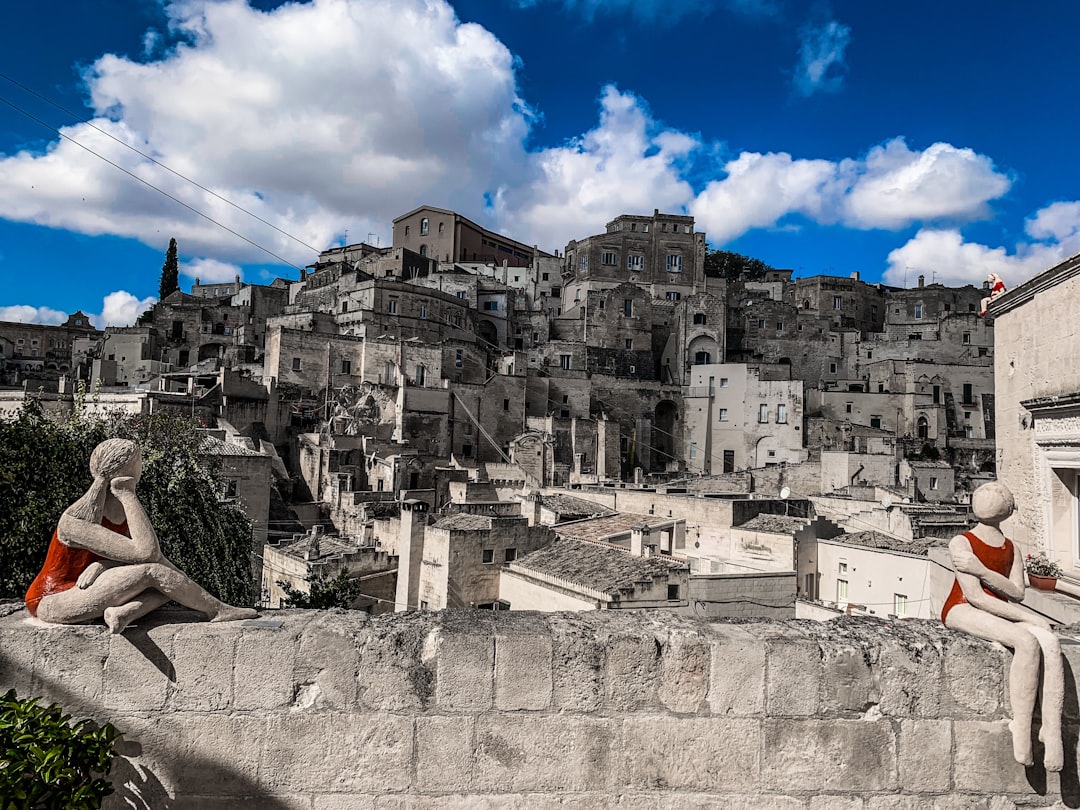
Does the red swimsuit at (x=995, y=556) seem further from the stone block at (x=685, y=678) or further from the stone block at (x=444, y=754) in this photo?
the stone block at (x=444, y=754)

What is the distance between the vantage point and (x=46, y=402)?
31422 mm

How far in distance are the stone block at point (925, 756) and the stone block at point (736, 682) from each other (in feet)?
2.09

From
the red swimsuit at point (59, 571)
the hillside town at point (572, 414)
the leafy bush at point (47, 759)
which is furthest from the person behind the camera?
the hillside town at point (572, 414)

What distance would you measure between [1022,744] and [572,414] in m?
45.3

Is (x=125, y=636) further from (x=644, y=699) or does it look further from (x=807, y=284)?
(x=807, y=284)

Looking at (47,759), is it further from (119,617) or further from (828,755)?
(828,755)

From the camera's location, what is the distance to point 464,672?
2965 mm

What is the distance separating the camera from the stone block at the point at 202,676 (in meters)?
2.93

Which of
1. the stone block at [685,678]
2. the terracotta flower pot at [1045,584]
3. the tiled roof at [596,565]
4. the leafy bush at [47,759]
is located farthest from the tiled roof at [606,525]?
the leafy bush at [47,759]

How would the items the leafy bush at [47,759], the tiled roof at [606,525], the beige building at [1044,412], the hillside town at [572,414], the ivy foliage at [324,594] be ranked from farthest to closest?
1. the tiled roof at [606,525]
2. the hillside town at [572,414]
3. the ivy foliage at [324,594]
4. the beige building at [1044,412]
5. the leafy bush at [47,759]

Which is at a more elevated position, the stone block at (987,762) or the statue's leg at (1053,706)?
the statue's leg at (1053,706)

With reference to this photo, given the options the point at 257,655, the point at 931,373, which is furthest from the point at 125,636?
the point at 931,373

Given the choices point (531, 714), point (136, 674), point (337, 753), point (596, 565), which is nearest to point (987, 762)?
point (531, 714)

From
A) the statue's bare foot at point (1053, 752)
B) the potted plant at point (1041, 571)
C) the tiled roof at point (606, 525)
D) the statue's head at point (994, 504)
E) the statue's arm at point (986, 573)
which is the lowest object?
the tiled roof at point (606, 525)
